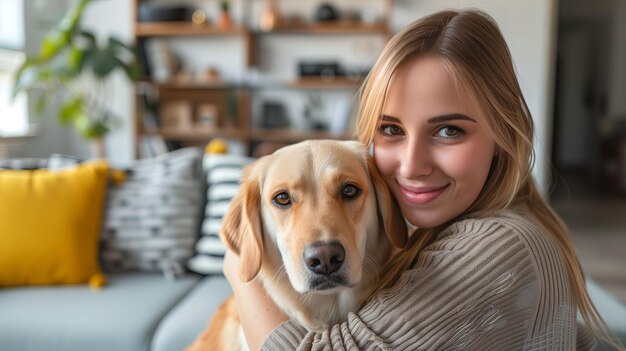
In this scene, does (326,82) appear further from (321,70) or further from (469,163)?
(469,163)

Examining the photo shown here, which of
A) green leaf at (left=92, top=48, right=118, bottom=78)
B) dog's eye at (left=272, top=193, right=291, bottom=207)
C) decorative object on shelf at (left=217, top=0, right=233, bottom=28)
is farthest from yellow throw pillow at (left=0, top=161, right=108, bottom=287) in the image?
decorative object on shelf at (left=217, top=0, right=233, bottom=28)

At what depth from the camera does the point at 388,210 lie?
3.67 ft

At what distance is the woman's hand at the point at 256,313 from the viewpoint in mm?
1067

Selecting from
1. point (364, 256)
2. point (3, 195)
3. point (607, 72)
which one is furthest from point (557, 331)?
point (607, 72)

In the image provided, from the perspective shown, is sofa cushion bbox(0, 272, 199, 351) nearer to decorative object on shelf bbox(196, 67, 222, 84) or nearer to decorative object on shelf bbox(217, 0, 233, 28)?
decorative object on shelf bbox(196, 67, 222, 84)

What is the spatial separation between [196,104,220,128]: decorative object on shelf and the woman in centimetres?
389

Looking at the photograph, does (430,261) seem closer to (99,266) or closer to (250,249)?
(250,249)

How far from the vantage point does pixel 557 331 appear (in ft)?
3.14

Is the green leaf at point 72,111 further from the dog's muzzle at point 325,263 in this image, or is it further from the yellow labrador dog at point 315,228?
the dog's muzzle at point 325,263

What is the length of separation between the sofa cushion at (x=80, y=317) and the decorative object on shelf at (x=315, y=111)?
2.97 meters

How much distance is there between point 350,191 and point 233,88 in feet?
12.7

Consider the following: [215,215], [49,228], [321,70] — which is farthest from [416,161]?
[321,70]

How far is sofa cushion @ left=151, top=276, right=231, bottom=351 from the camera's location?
1759 mm

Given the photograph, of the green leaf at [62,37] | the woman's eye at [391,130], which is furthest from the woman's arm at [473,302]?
the green leaf at [62,37]
